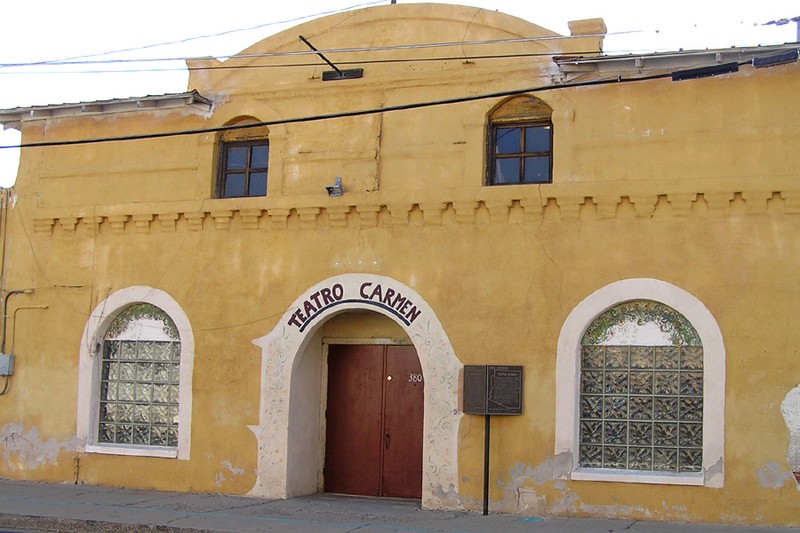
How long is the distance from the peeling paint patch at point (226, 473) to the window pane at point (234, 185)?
3.85 metres

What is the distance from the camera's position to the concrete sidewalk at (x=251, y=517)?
12219mm

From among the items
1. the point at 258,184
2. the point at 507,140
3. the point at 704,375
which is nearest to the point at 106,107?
the point at 258,184

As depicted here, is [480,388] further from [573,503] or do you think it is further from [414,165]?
[414,165]

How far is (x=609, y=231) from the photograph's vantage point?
13.2 m

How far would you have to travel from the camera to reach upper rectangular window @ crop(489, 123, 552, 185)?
45.4 feet

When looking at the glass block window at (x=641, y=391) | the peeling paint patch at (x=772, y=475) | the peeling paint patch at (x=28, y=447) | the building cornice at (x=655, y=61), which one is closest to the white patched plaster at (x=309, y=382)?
the glass block window at (x=641, y=391)

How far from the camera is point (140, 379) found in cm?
1577

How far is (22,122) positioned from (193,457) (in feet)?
19.8

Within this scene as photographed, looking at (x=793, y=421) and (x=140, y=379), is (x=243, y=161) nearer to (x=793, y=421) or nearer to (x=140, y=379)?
(x=140, y=379)

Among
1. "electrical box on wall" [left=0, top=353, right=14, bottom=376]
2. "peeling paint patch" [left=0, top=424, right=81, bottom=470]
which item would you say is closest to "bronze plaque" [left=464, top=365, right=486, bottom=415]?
"peeling paint patch" [left=0, top=424, right=81, bottom=470]

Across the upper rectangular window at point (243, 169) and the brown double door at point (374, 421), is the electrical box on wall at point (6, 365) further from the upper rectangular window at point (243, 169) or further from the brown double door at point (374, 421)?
the brown double door at point (374, 421)

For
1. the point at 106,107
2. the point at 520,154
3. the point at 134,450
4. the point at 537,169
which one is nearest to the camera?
the point at 537,169

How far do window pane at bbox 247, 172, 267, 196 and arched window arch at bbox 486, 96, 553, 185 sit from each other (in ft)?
11.1

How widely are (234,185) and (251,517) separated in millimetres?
5021
